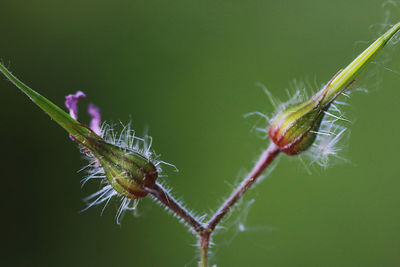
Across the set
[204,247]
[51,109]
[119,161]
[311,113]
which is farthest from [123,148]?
[311,113]

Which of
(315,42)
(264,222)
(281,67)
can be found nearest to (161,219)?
(264,222)

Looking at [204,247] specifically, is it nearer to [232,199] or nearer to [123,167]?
[232,199]

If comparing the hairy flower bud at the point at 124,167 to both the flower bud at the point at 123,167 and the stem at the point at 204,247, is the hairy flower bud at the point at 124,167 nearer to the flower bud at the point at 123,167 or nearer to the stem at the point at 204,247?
the flower bud at the point at 123,167

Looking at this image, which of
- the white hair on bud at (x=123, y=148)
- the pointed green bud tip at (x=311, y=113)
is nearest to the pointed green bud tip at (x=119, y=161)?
the white hair on bud at (x=123, y=148)

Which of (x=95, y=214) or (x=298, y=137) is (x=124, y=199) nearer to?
(x=298, y=137)

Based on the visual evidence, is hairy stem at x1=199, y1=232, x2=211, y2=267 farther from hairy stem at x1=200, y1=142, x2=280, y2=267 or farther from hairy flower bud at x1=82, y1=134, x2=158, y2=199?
hairy flower bud at x1=82, y1=134, x2=158, y2=199
